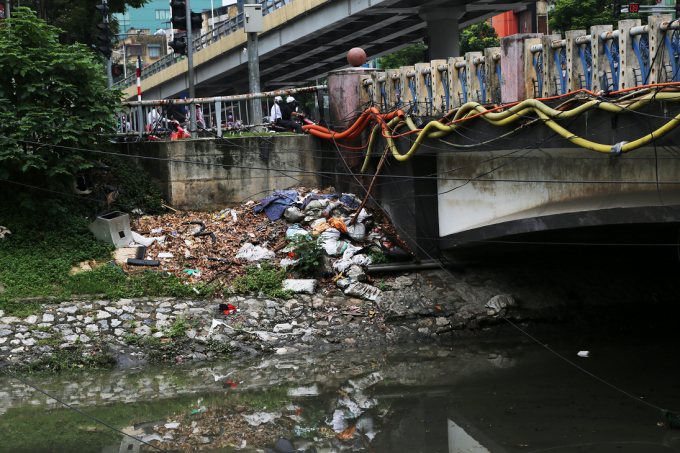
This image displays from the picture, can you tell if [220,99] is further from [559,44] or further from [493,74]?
[559,44]

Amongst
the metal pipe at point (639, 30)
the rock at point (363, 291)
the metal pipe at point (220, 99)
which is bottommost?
the rock at point (363, 291)

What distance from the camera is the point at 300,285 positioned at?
11117mm

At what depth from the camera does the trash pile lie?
1151cm

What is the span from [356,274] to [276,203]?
110 inches

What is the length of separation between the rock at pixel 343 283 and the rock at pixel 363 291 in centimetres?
10

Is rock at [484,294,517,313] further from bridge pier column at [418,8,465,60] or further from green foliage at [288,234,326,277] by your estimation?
bridge pier column at [418,8,465,60]

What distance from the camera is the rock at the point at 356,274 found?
11.4 m

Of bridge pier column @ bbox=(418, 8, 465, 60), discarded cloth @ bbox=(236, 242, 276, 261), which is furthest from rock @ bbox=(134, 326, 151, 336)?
bridge pier column @ bbox=(418, 8, 465, 60)

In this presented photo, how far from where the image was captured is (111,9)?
67.3ft

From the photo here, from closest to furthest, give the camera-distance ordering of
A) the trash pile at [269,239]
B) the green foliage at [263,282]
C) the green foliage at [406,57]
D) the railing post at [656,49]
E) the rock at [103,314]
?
the railing post at [656,49] → the rock at [103,314] → the green foliage at [263,282] → the trash pile at [269,239] → the green foliage at [406,57]

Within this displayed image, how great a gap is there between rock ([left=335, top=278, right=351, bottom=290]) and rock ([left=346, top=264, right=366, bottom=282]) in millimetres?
114

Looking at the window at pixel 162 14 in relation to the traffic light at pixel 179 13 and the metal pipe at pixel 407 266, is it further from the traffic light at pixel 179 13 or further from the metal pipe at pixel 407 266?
the metal pipe at pixel 407 266

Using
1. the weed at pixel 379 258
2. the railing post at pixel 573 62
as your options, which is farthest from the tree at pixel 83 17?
the railing post at pixel 573 62

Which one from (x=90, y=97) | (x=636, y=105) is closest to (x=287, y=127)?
(x=90, y=97)
